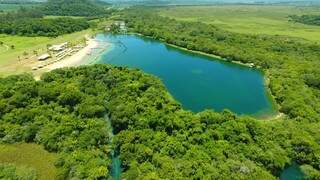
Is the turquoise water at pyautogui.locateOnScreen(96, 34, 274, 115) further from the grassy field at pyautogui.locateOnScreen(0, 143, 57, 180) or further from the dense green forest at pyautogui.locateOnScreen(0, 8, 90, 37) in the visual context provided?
the grassy field at pyautogui.locateOnScreen(0, 143, 57, 180)

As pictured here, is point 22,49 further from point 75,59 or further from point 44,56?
point 75,59

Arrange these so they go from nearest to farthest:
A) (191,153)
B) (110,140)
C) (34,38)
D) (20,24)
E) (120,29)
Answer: (191,153) < (110,140) < (34,38) < (20,24) < (120,29)

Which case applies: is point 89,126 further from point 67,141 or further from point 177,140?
point 177,140

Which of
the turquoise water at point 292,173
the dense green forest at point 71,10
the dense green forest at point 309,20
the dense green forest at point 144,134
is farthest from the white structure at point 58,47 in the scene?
the dense green forest at point 309,20

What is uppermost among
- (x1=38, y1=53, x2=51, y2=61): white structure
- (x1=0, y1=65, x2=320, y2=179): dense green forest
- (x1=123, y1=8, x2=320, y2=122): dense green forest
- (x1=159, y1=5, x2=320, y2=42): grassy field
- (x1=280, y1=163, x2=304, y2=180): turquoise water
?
(x1=0, y1=65, x2=320, y2=179): dense green forest

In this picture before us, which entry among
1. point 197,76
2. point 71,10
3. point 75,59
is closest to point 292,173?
point 197,76

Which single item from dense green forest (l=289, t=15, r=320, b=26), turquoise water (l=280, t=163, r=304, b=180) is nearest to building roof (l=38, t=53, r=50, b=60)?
turquoise water (l=280, t=163, r=304, b=180)

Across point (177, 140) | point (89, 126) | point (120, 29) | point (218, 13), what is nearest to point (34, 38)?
point (120, 29)
